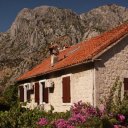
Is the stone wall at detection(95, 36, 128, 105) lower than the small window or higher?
higher

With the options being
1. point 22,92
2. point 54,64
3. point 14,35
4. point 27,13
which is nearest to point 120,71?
point 54,64

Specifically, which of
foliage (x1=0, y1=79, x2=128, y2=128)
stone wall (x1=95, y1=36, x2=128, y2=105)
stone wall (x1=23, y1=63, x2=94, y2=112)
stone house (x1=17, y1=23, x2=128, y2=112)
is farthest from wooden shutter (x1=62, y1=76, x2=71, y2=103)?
foliage (x1=0, y1=79, x2=128, y2=128)

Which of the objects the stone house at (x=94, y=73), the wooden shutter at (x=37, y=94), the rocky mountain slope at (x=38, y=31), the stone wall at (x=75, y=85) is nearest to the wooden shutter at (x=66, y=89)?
the stone house at (x=94, y=73)

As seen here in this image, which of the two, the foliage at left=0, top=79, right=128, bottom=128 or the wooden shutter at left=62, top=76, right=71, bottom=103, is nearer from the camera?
the foliage at left=0, top=79, right=128, bottom=128

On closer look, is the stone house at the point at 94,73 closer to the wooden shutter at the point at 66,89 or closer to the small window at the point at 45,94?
the wooden shutter at the point at 66,89

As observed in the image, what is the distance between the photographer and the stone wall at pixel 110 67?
1659 centimetres

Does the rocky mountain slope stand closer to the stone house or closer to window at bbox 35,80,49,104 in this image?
window at bbox 35,80,49,104

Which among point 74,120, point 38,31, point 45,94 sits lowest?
point 74,120

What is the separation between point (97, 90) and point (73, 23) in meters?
68.6

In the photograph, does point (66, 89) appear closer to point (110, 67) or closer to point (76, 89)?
point (76, 89)

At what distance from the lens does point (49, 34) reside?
76562 mm

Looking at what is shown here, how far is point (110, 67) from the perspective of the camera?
1700 centimetres

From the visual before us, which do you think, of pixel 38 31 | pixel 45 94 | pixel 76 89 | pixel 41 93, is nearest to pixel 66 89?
pixel 76 89

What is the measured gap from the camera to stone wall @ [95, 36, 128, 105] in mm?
16594
